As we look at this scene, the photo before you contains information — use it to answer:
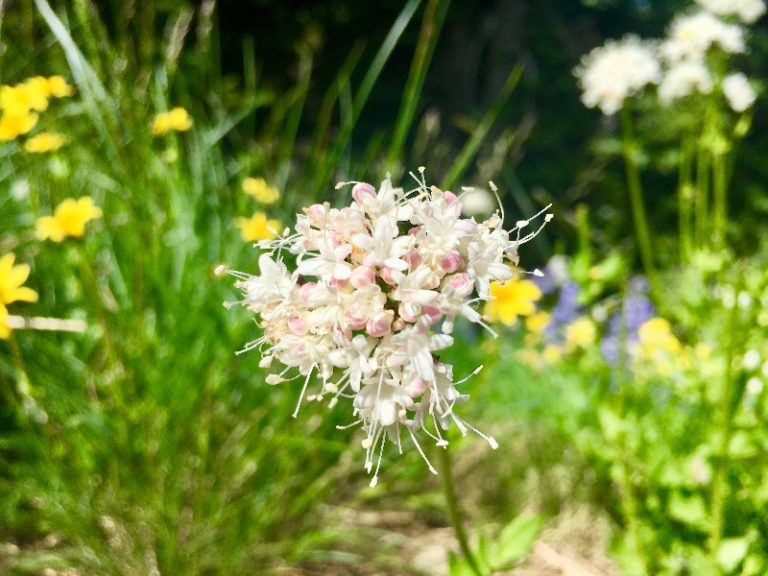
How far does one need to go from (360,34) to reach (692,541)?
622 cm

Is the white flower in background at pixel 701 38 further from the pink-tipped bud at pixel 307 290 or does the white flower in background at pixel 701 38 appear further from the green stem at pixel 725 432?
the pink-tipped bud at pixel 307 290

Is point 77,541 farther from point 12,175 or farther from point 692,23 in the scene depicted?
point 692,23

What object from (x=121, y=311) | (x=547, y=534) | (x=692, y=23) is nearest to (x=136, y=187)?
(x=121, y=311)

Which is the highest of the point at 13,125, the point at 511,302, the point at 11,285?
the point at 13,125

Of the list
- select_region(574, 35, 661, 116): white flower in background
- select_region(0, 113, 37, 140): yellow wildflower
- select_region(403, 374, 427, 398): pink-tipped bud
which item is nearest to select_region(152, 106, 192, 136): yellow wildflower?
select_region(0, 113, 37, 140): yellow wildflower

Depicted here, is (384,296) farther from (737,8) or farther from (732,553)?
(737,8)

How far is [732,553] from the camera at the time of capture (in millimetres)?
964

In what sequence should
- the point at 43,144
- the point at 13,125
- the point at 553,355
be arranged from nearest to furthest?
the point at 13,125
the point at 43,144
the point at 553,355

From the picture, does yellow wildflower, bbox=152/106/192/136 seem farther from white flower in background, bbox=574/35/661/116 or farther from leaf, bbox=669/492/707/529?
leaf, bbox=669/492/707/529

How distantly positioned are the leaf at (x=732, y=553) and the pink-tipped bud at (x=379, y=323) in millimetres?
683

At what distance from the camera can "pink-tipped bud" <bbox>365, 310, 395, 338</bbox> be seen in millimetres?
665

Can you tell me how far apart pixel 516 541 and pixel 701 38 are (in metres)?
1.36

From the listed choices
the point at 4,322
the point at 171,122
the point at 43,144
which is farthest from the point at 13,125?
the point at 4,322

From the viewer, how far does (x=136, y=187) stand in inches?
58.1
